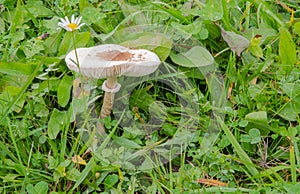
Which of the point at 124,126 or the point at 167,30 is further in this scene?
the point at 167,30

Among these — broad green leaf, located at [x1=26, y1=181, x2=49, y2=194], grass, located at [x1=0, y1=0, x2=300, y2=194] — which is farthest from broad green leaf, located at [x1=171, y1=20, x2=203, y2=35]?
broad green leaf, located at [x1=26, y1=181, x2=49, y2=194]

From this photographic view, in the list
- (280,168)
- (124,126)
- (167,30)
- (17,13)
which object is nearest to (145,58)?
(124,126)

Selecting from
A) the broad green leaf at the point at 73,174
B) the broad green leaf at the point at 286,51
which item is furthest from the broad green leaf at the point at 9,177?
the broad green leaf at the point at 286,51

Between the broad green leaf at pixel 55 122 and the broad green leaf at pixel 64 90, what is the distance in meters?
0.05

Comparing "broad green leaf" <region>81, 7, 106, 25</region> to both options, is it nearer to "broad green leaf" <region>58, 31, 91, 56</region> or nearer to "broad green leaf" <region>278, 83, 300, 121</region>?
"broad green leaf" <region>58, 31, 91, 56</region>

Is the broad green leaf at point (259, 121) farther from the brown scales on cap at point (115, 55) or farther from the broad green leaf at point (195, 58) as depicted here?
the brown scales on cap at point (115, 55)

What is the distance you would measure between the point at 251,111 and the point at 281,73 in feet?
0.77

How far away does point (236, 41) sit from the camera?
90.5 inches

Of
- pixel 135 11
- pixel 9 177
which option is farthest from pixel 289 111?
pixel 9 177

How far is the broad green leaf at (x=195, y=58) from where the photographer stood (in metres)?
2.23

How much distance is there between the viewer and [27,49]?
7.55ft

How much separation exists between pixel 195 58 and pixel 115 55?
17.9 inches

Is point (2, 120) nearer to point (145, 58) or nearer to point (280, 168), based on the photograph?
point (145, 58)

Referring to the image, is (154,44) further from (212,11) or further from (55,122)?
(55,122)
